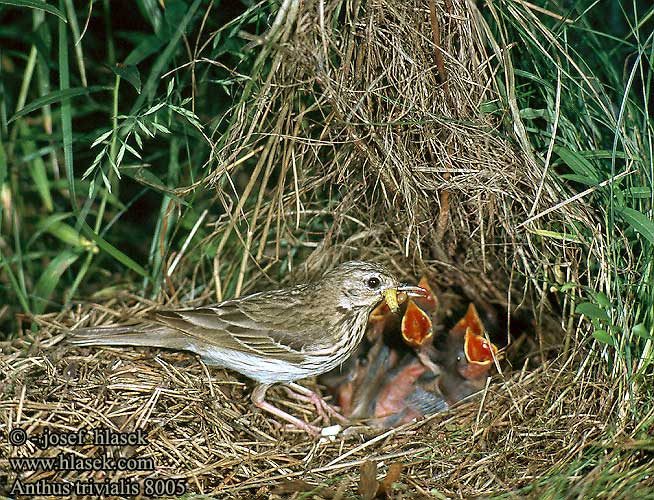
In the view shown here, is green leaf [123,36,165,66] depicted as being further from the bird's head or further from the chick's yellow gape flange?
the chick's yellow gape flange

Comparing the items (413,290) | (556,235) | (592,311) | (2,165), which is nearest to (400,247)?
(413,290)

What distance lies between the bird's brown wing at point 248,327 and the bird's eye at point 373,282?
35 centimetres

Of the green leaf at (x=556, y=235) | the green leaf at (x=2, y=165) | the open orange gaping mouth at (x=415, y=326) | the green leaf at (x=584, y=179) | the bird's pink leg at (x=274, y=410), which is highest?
the green leaf at (x=584, y=179)

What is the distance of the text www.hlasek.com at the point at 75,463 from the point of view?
11.8 ft

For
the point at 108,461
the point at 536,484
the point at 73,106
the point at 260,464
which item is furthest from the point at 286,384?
the point at 73,106

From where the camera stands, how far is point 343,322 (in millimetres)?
4477

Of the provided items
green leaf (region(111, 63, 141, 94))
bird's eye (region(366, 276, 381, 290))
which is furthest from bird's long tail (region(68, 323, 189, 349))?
green leaf (region(111, 63, 141, 94))

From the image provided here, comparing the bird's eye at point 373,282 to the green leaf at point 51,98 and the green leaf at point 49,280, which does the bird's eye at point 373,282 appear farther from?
the green leaf at point 49,280

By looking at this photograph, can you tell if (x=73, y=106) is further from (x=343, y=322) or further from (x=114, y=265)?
(x=343, y=322)

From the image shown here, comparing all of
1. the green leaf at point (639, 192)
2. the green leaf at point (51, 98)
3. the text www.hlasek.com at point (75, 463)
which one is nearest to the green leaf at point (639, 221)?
the green leaf at point (639, 192)

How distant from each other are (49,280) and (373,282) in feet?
6.27

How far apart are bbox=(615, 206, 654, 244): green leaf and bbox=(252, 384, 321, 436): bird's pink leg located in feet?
6.07

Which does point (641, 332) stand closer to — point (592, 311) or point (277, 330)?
point (592, 311)

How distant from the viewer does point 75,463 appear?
3.63 meters
